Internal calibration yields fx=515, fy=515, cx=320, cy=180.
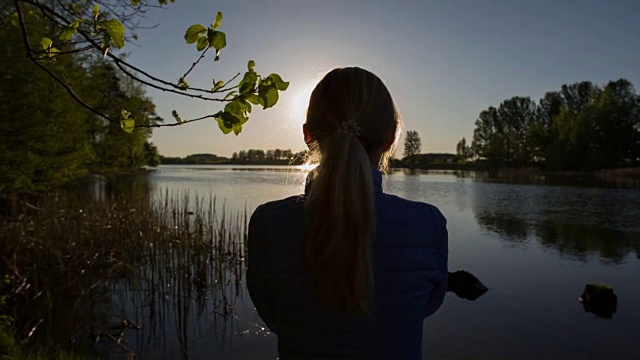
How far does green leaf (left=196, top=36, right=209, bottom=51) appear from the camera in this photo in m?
1.65

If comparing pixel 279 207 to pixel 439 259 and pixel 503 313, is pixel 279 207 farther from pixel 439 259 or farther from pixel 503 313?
pixel 503 313

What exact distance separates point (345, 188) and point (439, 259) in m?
0.34

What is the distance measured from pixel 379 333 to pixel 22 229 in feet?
26.4

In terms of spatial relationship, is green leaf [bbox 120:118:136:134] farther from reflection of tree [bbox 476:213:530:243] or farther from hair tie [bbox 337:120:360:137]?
reflection of tree [bbox 476:213:530:243]

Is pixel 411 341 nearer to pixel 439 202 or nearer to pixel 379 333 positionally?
pixel 379 333

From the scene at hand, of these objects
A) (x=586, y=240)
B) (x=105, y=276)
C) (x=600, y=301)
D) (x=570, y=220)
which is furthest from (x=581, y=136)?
(x=105, y=276)

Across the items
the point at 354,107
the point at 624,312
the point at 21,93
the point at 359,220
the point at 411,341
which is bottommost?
the point at 624,312

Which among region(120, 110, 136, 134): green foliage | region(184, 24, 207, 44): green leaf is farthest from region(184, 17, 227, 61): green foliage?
region(120, 110, 136, 134): green foliage

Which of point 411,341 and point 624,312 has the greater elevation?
point 411,341

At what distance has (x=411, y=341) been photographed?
1401 millimetres

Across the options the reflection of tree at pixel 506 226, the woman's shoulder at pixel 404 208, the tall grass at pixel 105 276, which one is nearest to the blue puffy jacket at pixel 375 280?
the woman's shoulder at pixel 404 208

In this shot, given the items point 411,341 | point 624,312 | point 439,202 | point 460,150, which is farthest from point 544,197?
point 460,150

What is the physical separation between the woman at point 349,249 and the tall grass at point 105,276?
189 inches

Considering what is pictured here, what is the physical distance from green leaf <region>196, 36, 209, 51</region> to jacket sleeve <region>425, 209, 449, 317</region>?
0.90 meters
